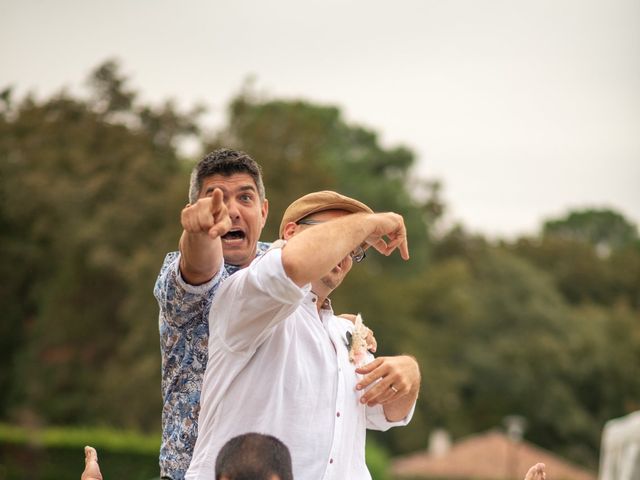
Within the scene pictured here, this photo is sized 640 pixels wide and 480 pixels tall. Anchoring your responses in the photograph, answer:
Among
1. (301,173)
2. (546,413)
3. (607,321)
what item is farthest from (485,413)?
(301,173)

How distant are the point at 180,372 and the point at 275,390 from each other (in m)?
0.64

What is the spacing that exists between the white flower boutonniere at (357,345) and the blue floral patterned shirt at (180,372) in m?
0.47

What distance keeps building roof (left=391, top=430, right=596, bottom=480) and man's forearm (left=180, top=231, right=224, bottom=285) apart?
45043 mm

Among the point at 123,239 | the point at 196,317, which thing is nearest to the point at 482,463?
the point at 123,239

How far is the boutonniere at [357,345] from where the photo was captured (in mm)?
3959

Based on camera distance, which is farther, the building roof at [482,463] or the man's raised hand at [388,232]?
the building roof at [482,463]

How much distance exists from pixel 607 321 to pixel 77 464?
3906 cm

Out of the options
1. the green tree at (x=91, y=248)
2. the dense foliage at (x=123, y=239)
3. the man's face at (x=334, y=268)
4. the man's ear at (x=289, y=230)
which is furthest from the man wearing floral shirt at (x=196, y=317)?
the green tree at (x=91, y=248)

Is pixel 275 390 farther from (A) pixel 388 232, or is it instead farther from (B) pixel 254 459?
(A) pixel 388 232

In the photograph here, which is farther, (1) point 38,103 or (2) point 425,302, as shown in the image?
(2) point 425,302

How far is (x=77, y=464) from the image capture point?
29.0 metres

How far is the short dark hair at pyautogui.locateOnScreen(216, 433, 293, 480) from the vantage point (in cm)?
349

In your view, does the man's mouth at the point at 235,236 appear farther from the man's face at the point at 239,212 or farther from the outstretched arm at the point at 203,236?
the outstretched arm at the point at 203,236

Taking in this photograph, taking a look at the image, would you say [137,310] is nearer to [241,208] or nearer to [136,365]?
[136,365]
